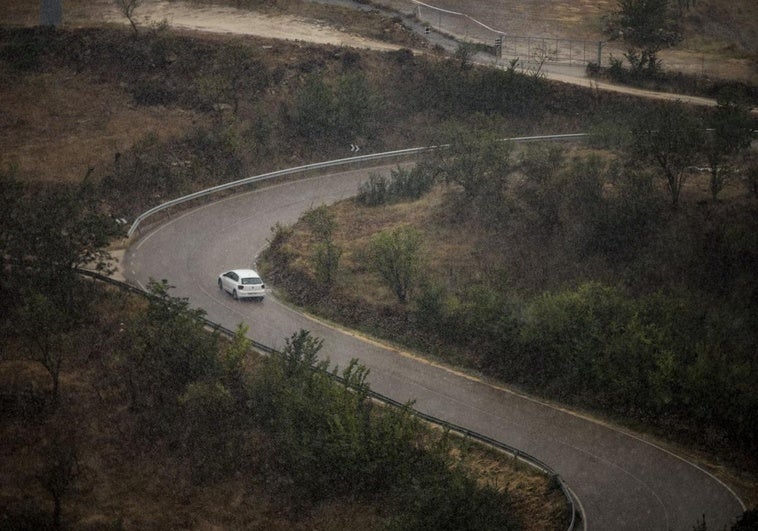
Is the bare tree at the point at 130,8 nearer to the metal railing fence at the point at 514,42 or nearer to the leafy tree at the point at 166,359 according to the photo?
the metal railing fence at the point at 514,42

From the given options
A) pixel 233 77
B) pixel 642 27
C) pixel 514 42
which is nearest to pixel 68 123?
pixel 233 77

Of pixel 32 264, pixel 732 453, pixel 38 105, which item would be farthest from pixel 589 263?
Result: pixel 38 105

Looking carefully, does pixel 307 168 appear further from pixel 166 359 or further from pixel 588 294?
pixel 588 294

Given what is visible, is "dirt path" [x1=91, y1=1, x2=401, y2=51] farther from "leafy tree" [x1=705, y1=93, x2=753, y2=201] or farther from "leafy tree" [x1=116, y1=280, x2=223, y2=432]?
"leafy tree" [x1=116, y1=280, x2=223, y2=432]

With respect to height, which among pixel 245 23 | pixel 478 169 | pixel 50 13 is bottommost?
pixel 478 169

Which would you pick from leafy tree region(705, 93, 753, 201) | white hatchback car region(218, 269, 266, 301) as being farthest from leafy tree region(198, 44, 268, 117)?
leafy tree region(705, 93, 753, 201)

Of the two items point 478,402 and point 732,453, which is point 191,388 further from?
point 732,453
